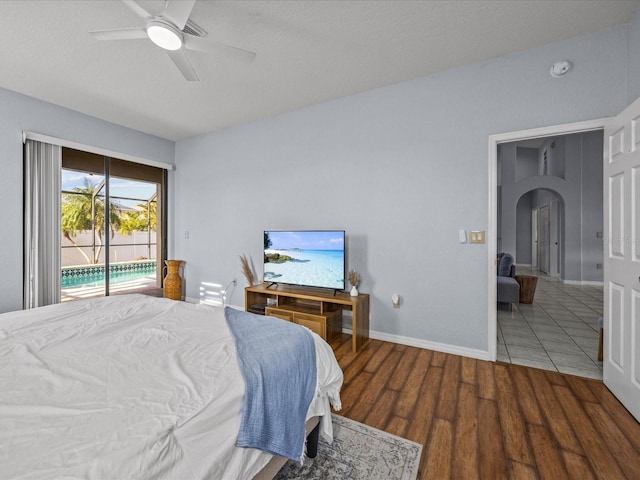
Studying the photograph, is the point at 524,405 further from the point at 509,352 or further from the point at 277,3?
the point at 277,3

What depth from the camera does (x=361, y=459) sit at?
149 cm

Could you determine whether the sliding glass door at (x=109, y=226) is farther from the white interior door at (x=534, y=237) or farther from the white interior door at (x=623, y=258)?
the white interior door at (x=534, y=237)

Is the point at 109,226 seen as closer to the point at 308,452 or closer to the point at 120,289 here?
the point at 120,289

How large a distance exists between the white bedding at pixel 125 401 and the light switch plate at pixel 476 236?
1885 mm

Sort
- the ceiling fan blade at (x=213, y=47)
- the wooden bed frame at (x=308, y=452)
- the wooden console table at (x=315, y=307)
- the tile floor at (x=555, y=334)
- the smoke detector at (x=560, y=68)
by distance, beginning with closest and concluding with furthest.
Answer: the wooden bed frame at (x=308, y=452), the ceiling fan blade at (x=213, y=47), the smoke detector at (x=560, y=68), the tile floor at (x=555, y=334), the wooden console table at (x=315, y=307)

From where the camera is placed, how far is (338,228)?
335 centimetres

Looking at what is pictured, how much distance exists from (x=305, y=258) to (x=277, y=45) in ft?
6.73

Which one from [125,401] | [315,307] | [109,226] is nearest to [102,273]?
[109,226]

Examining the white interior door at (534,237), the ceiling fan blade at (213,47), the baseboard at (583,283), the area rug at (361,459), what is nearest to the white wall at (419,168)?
the area rug at (361,459)

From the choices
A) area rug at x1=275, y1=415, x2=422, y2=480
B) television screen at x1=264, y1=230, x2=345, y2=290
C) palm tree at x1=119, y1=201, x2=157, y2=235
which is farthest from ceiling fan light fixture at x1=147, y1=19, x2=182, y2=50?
palm tree at x1=119, y1=201, x2=157, y2=235

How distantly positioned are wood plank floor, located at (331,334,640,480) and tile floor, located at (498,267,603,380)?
0.75ft

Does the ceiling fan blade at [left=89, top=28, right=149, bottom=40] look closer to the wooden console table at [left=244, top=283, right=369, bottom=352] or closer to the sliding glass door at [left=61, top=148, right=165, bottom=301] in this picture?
the wooden console table at [left=244, top=283, right=369, bottom=352]

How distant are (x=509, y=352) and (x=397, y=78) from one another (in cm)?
295

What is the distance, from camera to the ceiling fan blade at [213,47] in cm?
182
